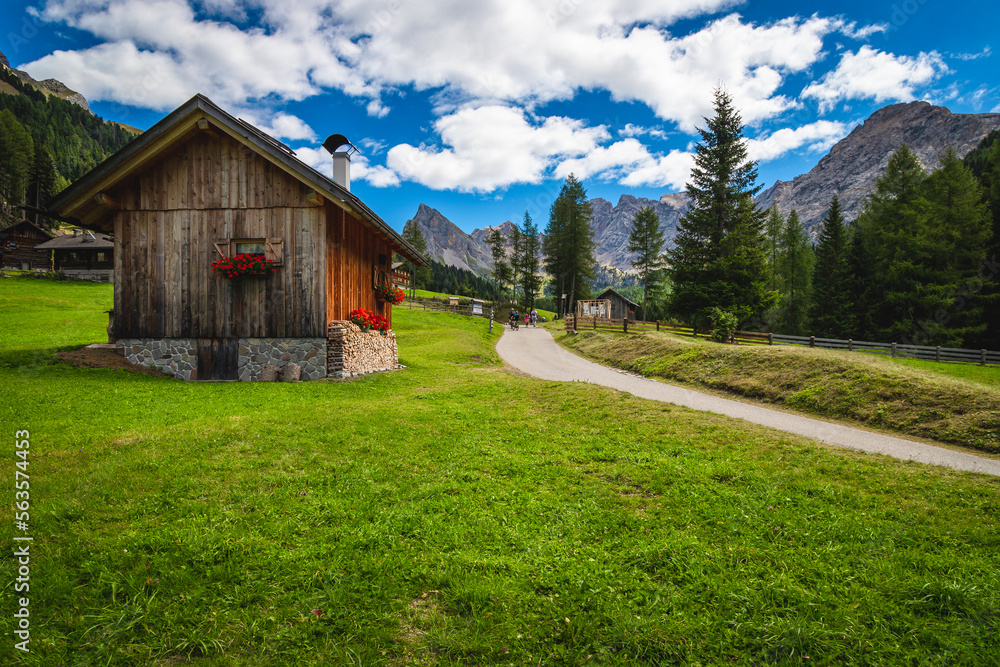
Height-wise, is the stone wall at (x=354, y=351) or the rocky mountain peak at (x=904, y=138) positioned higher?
the rocky mountain peak at (x=904, y=138)

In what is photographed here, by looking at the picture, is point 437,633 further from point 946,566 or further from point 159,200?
point 159,200

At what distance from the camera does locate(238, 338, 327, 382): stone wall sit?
43.2 ft

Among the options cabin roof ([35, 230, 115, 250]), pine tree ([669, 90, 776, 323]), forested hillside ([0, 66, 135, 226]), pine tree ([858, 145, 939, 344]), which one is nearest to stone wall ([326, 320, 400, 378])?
pine tree ([669, 90, 776, 323])

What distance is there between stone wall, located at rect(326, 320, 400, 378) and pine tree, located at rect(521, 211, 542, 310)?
4993 centimetres

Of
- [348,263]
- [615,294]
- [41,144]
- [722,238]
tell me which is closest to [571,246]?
[615,294]

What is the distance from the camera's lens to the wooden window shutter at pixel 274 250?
12941 mm

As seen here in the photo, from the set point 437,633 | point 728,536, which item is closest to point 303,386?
point 437,633

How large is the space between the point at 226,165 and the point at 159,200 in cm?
255

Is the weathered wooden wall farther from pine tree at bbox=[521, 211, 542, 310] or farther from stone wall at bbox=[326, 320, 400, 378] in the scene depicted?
pine tree at bbox=[521, 211, 542, 310]

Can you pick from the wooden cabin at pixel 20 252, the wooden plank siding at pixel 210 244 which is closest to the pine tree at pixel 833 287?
the wooden plank siding at pixel 210 244

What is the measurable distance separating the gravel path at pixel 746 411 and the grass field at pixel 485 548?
85.4 inches

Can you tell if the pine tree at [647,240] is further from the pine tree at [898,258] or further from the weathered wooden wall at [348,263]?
the weathered wooden wall at [348,263]

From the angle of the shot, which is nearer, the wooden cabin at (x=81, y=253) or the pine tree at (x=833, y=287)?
the pine tree at (x=833, y=287)

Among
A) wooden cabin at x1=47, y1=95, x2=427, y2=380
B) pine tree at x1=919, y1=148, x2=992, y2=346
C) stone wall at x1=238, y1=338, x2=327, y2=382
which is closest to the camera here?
wooden cabin at x1=47, y1=95, x2=427, y2=380
